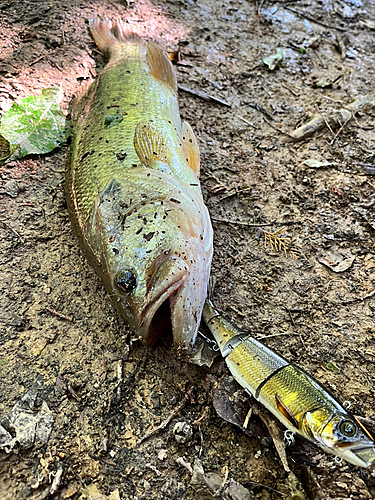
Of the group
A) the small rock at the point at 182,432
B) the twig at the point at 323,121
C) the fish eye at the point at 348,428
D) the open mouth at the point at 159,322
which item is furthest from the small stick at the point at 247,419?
the twig at the point at 323,121

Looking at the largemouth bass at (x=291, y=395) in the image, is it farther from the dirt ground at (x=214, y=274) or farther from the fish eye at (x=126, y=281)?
the fish eye at (x=126, y=281)

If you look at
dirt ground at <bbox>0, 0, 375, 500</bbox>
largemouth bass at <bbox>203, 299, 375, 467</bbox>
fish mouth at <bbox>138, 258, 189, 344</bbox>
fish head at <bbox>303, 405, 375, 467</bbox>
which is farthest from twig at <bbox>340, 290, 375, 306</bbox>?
fish mouth at <bbox>138, 258, 189, 344</bbox>

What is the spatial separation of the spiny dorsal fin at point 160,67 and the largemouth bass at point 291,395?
2455 mm

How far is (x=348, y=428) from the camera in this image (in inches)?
78.0

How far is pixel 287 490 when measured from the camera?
6.97 feet

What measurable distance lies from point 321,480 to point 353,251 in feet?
5.95

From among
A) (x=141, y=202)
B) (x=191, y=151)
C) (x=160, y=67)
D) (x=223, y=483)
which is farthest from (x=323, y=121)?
(x=223, y=483)

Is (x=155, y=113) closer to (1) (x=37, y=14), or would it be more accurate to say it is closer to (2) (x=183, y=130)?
(2) (x=183, y=130)

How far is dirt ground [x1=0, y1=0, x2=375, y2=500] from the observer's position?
7.35ft

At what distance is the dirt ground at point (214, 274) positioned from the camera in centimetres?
224

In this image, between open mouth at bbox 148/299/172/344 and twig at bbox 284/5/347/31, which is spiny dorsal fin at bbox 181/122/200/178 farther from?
twig at bbox 284/5/347/31

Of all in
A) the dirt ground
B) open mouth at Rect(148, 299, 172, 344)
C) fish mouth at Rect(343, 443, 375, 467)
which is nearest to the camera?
fish mouth at Rect(343, 443, 375, 467)

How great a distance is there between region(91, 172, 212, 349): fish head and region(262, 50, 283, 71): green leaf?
284 centimetres

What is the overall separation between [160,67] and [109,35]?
0.87 meters
